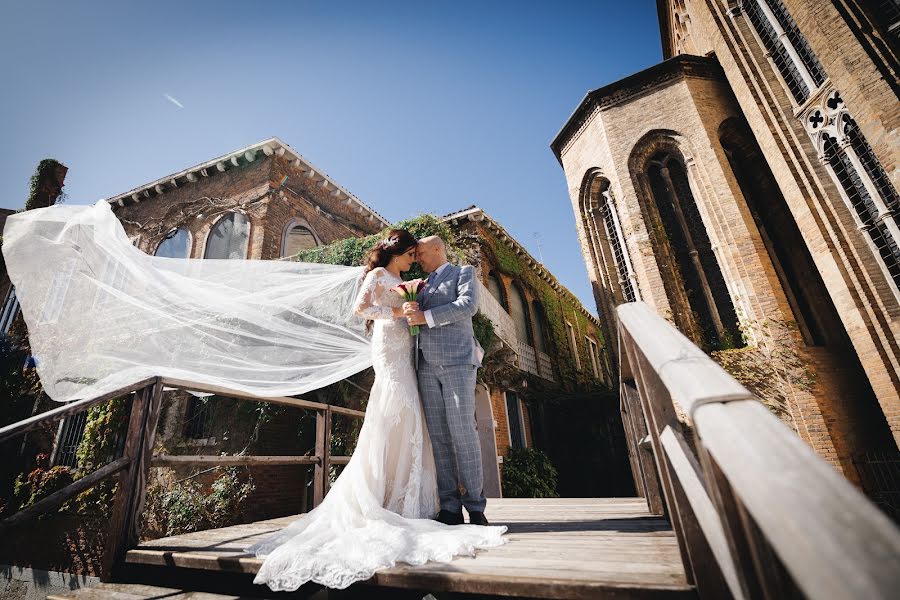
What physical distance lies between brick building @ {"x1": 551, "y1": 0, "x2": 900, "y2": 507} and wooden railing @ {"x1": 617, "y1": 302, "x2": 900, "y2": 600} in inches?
368

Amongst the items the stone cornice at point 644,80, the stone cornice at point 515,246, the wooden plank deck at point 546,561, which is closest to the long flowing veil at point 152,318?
the wooden plank deck at point 546,561

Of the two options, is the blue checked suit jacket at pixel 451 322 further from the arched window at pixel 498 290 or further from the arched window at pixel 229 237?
the arched window at pixel 229 237

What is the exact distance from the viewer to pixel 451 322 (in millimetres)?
2711

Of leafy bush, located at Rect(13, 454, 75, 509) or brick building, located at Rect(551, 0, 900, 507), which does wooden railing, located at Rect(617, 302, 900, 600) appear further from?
leafy bush, located at Rect(13, 454, 75, 509)

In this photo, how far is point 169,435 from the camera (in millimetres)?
9492

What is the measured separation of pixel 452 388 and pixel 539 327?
44.5ft

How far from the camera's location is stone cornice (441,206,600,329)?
40.4 ft

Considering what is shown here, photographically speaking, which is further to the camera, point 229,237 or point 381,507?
point 229,237

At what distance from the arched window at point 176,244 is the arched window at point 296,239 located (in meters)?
3.16

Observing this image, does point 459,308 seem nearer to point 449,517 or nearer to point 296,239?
point 449,517

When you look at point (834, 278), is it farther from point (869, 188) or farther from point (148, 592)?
point (148, 592)

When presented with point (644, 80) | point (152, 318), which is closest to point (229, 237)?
point (152, 318)

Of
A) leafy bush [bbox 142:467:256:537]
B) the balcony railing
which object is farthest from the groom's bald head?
A: the balcony railing

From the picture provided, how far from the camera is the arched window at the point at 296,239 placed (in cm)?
1288
